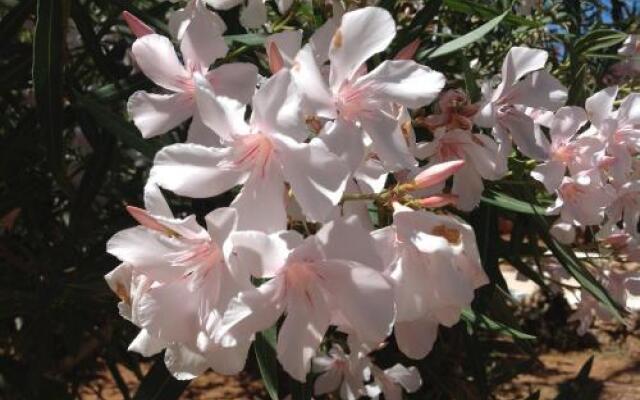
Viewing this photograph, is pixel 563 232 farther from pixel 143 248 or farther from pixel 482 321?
pixel 143 248

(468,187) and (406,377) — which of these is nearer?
(468,187)

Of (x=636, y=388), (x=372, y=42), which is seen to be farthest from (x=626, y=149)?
(x=636, y=388)

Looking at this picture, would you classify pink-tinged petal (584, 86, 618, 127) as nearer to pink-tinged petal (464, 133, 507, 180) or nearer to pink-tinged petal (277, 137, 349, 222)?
pink-tinged petal (464, 133, 507, 180)

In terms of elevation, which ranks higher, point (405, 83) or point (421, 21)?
point (405, 83)

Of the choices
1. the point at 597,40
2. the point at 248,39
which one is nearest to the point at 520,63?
the point at 248,39

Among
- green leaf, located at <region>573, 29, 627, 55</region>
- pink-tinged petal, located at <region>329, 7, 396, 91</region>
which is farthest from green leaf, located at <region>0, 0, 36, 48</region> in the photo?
green leaf, located at <region>573, 29, 627, 55</region>

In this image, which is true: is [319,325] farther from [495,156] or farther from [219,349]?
[495,156]

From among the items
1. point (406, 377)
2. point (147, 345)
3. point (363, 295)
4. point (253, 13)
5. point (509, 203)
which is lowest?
point (406, 377)
